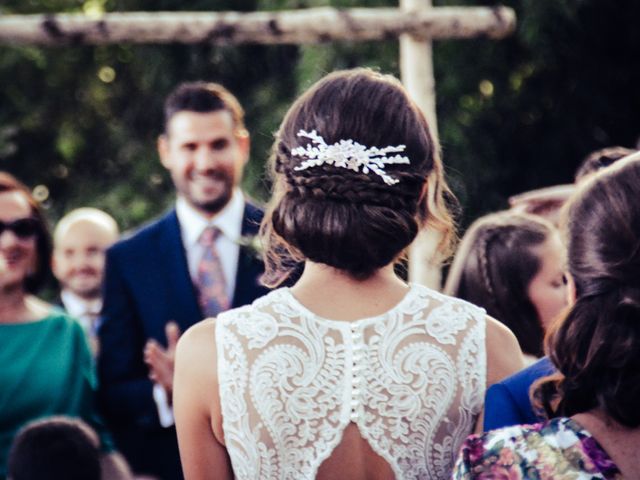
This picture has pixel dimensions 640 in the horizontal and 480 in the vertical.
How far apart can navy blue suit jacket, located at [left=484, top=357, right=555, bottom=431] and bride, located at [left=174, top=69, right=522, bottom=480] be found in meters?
0.07

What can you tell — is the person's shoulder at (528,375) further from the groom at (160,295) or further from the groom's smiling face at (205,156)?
the groom's smiling face at (205,156)

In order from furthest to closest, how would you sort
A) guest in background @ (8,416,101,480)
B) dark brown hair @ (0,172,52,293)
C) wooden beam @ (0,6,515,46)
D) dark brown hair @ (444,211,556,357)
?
1. wooden beam @ (0,6,515,46)
2. dark brown hair @ (0,172,52,293)
3. dark brown hair @ (444,211,556,357)
4. guest in background @ (8,416,101,480)

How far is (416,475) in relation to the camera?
2389mm

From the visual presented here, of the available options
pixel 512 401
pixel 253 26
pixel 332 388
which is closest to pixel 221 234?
pixel 253 26

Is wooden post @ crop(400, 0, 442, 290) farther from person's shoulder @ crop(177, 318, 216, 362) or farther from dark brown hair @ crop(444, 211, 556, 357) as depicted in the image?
person's shoulder @ crop(177, 318, 216, 362)

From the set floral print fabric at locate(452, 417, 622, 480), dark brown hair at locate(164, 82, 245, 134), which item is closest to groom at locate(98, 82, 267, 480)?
dark brown hair at locate(164, 82, 245, 134)

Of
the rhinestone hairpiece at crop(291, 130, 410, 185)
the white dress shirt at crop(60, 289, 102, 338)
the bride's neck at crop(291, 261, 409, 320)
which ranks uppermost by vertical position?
the rhinestone hairpiece at crop(291, 130, 410, 185)

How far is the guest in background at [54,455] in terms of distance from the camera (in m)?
3.28

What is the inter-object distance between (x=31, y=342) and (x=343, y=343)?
2187 millimetres

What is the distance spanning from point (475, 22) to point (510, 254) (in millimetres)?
2776

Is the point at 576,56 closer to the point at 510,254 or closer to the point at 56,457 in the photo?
the point at 510,254

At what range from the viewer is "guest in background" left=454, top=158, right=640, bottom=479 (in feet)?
6.53

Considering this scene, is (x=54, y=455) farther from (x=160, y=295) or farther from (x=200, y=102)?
(x=200, y=102)

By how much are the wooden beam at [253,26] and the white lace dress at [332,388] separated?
3.95 meters
